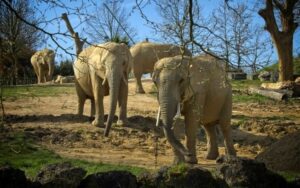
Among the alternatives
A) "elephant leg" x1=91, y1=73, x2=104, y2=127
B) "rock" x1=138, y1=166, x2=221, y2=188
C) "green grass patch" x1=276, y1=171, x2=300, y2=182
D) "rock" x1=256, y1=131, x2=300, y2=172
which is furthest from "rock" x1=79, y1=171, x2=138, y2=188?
"elephant leg" x1=91, y1=73, x2=104, y2=127

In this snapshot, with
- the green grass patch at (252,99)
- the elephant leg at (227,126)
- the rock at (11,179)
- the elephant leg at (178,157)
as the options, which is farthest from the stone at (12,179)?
the green grass patch at (252,99)

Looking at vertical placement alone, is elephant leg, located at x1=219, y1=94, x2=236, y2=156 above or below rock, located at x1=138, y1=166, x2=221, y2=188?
above

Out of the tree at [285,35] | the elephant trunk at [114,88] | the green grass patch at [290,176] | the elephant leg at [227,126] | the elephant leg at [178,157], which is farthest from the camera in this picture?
the tree at [285,35]

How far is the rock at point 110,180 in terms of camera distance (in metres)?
7.27

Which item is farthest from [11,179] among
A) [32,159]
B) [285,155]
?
[285,155]

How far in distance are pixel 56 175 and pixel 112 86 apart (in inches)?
248

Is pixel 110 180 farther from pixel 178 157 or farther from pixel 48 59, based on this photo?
pixel 48 59

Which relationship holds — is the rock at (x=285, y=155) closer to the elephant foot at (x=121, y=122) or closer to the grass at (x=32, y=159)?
the grass at (x=32, y=159)

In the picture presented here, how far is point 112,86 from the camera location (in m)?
13.5

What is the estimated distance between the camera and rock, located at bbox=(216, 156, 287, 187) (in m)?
7.59

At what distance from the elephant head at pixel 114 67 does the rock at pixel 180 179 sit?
548cm

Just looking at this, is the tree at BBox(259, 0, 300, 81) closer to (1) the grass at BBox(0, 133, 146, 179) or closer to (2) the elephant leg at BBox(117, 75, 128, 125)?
(2) the elephant leg at BBox(117, 75, 128, 125)

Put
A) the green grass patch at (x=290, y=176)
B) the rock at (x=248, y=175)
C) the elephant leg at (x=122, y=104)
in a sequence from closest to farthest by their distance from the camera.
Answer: the rock at (x=248, y=175) → the green grass patch at (x=290, y=176) → the elephant leg at (x=122, y=104)

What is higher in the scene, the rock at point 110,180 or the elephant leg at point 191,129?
the elephant leg at point 191,129
